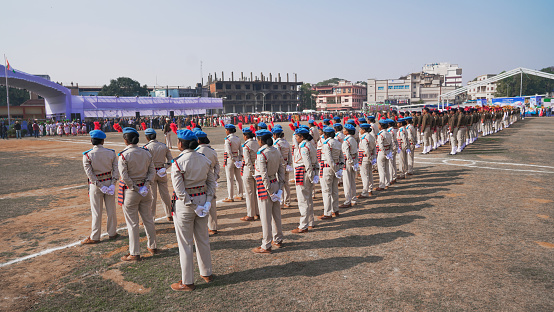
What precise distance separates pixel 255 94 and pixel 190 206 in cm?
9481

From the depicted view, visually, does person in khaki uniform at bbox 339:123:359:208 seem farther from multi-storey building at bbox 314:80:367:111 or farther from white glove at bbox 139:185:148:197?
multi-storey building at bbox 314:80:367:111

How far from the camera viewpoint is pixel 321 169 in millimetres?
8070

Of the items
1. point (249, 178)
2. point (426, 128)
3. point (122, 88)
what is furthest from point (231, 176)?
point (122, 88)

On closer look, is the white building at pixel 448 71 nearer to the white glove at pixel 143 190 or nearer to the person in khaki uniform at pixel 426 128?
the person in khaki uniform at pixel 426 128

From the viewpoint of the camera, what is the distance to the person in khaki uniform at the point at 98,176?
6.82 m

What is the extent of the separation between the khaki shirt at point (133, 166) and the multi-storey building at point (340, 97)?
106 meters

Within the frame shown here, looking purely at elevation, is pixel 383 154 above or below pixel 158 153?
below

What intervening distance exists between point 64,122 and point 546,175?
1744 inches

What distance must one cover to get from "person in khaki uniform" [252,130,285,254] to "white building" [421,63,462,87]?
152273 mm

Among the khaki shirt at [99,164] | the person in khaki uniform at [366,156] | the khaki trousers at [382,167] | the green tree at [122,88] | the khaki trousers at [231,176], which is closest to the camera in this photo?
the khaki shirt at [99,164]

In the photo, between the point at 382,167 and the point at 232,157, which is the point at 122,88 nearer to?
the point at 232,157

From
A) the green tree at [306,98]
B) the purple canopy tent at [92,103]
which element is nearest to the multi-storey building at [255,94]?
the green tree at [306,98]

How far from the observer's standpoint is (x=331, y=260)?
5.79 metres

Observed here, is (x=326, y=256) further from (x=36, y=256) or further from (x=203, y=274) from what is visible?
(x=36, y=256)
